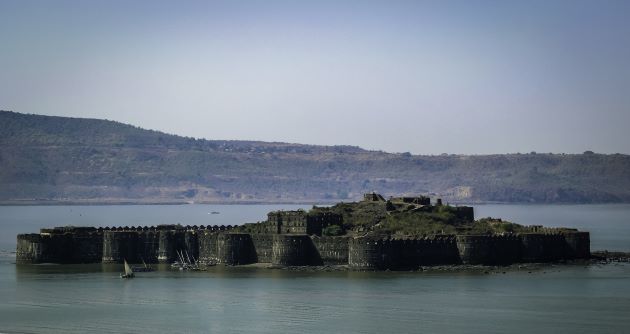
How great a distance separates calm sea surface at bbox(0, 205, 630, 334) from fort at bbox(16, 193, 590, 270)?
190 centimetres

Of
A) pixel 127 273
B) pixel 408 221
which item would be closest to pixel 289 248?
pixel 408 221

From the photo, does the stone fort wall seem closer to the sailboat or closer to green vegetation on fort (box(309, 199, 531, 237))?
green vegetation on fort (box(309, 199, 531, 237))

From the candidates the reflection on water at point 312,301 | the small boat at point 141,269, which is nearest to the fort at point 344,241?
the reflection on water at point 312,301

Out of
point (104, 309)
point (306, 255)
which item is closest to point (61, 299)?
point (104, 309)

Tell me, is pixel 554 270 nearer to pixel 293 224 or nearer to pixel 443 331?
pixel 293 224

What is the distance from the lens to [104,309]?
278ft

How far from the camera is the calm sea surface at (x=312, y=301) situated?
7712 centimetres

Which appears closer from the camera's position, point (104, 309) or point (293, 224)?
point (104, 309)

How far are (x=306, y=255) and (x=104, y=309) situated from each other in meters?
22.5

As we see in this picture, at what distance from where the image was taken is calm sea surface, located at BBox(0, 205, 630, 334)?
77.1 meters

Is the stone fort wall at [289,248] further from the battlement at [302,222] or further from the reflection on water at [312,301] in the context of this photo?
the battlement at [302,222]

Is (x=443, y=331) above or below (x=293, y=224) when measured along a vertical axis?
below

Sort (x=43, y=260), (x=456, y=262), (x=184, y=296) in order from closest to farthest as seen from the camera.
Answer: (x=184, y=296), (x=456, y=262), (x=43, y=260)

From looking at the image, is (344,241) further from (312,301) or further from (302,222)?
(312,301)
